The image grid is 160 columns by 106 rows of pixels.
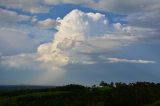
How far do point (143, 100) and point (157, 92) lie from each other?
19.8 metres

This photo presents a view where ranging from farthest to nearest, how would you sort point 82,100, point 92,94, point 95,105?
1. point 92,94
2. point 82,100
3. point 95,105

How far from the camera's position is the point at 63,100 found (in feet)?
612

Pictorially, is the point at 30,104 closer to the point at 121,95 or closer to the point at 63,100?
the point at 63,100

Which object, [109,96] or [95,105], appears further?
[109,96]

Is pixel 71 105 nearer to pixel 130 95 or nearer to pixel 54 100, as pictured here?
pixel 54 100

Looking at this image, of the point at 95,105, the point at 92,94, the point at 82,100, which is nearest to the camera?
the point at 95,105

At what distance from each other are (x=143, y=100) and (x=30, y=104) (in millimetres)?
55954

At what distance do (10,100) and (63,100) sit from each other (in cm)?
2739

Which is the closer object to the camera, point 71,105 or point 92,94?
point 71,105

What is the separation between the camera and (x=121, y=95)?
18762 centimetres

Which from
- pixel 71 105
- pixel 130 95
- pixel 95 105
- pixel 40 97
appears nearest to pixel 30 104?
pixel 40 97

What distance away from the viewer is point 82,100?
182 metres

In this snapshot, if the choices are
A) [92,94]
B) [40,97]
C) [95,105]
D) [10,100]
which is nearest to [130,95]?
[92,94]

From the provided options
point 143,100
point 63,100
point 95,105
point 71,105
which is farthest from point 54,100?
point 143,100
